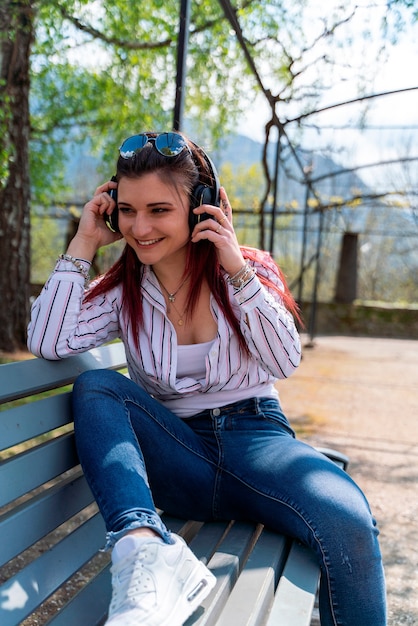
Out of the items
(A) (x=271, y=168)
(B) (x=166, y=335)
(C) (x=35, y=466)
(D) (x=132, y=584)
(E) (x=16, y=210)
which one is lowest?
(D) (x=132, y=584)

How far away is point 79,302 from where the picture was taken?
2.13m

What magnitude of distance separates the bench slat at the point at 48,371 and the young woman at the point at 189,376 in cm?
7

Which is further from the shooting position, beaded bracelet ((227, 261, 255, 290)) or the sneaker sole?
beaded bracelet ((227, 261, 255, 290))

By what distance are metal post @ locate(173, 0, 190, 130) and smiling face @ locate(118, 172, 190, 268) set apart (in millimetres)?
1018

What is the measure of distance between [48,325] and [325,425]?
12.7ft

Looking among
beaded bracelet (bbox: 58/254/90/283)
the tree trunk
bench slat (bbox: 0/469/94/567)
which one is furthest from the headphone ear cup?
the tree trunk

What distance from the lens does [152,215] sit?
6.63 feet

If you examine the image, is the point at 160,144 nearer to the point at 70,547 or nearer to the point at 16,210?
the point at 70,547

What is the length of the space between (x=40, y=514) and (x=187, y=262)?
0.91 meters

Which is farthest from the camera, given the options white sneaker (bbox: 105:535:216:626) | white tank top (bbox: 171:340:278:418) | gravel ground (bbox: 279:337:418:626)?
gravel ground (bbox: 279:337:418:626)

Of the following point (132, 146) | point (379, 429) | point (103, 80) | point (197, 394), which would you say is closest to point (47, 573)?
point (197, 394)

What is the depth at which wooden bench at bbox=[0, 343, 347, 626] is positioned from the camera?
1.49 meters

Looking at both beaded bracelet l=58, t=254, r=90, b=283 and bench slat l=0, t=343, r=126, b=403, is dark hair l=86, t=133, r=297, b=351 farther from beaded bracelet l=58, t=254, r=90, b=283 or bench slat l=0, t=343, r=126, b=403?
bench slat l=0, t=343, r=126, b=403

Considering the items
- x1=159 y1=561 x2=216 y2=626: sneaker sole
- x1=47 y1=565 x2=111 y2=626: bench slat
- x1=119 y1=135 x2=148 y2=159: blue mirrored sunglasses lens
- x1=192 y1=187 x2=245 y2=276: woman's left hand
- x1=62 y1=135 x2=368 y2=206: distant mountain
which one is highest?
x1=62 y1=135 x2=368 y2=206: distant mountain
